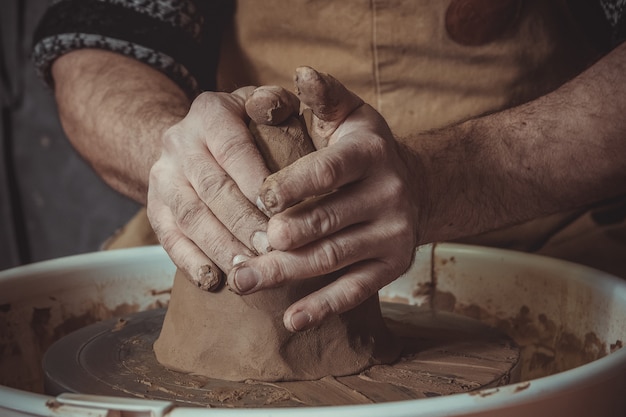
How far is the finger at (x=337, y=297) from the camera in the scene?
32.3 inches

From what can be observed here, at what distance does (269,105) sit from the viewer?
866mm

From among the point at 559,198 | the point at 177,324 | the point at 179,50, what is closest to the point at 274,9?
the point at 179,50

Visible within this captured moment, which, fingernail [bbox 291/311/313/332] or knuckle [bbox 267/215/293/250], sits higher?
knuckle [bbox 267/215/293/250]

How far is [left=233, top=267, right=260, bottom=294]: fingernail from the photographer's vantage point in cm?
79

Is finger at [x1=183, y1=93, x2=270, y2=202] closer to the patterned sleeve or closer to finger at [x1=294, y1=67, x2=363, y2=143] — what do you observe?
finger at [x1=294, y1=67, x2=363, y2=143]

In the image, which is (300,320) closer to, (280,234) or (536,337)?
(280,234)

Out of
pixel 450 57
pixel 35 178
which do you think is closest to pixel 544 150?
pixel 450 57

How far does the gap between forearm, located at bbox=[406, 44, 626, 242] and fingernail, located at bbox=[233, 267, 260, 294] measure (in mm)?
375

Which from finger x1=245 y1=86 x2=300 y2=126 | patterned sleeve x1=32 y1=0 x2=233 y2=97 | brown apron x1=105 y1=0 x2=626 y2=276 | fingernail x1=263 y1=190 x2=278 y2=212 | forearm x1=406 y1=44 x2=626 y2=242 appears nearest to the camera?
fingernail x1=263 y1=190 x2=278 y2=212

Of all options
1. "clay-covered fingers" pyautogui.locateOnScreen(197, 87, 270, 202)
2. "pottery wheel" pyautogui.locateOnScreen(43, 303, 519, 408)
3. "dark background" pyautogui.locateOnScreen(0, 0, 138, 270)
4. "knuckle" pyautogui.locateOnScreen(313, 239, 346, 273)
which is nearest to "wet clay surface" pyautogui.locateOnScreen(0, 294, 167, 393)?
"pottery wheel" pyautogui.locateOnScreen(43, 303, 519, 408)

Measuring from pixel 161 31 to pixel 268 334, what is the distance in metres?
0.79

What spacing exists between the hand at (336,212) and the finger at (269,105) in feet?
0.12

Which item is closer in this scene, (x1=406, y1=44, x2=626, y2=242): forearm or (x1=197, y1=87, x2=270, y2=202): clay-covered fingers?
(x1=197, y1=87, x2=270, y2=202): clay-covered fingers

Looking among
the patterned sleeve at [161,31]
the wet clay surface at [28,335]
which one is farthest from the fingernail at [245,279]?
the patterned sleeve at [161,31]
